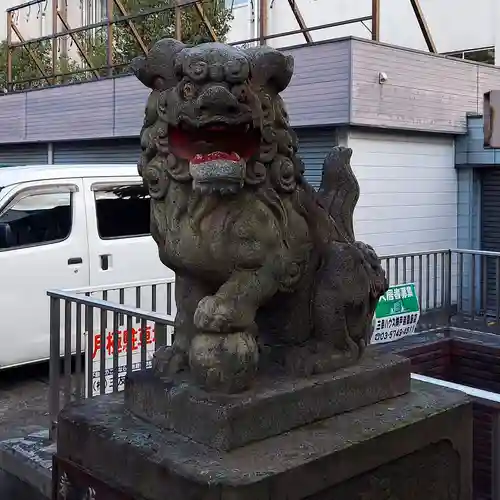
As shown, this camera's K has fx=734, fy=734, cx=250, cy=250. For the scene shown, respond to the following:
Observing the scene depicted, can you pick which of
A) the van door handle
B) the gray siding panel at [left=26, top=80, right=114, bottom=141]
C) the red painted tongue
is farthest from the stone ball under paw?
the gray siding panel at [left=26, top=80, right=114, bottom=141]

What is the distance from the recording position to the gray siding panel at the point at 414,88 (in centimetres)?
759

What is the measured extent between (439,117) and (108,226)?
4.19 meters

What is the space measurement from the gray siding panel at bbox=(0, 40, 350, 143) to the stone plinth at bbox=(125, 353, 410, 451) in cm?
527

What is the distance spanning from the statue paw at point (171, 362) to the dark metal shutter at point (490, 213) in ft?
22.9

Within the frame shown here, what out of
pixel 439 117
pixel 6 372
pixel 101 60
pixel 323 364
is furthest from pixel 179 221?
pixel 101 60

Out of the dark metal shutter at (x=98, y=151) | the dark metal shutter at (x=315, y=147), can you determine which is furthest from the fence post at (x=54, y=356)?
the dark metal shutter at (x=98, y=151)

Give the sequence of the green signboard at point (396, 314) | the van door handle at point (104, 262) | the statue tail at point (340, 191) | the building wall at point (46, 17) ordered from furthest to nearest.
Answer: the building wall at point (46, 17) → the van door handle at point (104, 262) → the green signboard at point (396, 314) → the statue tail at point (340, 191)

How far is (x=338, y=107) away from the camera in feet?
24.8

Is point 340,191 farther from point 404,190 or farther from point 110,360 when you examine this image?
point 404,190

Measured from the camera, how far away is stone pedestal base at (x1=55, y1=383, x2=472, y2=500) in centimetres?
209

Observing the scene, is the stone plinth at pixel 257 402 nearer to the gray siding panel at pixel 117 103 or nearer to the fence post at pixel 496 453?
the fence post at pixel 496 453

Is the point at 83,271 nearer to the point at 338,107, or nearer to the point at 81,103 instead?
the point at 338,107

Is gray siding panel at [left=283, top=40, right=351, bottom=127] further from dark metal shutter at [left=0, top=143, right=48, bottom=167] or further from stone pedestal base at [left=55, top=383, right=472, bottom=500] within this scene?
dark metal shutter at [left=0, top=143, right=48, bottom=167]

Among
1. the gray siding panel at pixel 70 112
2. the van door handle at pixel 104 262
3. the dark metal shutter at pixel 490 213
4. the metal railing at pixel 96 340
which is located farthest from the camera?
the gray siding panel at pixel 70 112
